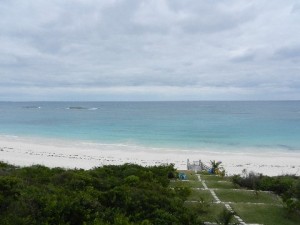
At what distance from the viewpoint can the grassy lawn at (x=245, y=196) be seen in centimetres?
1509

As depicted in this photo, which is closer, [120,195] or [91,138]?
[120,195]

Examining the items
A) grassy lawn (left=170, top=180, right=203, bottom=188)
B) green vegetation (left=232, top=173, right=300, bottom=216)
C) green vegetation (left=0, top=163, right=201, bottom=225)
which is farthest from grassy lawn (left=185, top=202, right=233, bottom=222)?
grassy lawn (left=170, top=180, right=203, bottom=188)

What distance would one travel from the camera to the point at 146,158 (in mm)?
33062

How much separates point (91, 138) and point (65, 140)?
383 centimetres

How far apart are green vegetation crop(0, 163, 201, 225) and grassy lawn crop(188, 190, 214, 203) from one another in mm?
1407

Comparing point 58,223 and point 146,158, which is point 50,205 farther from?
point 146,158

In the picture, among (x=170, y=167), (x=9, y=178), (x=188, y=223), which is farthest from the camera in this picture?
(x=170, y=167)

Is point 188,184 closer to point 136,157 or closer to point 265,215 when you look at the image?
point 265,215

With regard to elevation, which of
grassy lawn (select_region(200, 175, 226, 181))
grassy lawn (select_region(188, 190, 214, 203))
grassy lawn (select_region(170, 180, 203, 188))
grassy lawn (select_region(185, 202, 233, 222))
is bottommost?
grassy lawn (select_region(185, 202, 233, 222))

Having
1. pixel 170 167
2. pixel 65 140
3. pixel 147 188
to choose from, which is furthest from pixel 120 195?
pixel 65 140

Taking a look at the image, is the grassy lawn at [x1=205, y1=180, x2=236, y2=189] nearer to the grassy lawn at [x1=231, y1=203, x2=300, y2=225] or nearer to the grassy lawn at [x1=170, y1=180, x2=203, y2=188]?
the grassy lawn at [x1=170, y1=180, x2=203, y2=188]

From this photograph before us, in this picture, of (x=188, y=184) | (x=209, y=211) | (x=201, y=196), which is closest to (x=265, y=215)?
(x=209, y=211)

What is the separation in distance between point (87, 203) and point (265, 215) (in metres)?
7.20

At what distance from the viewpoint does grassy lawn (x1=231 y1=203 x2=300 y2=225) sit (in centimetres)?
1273
